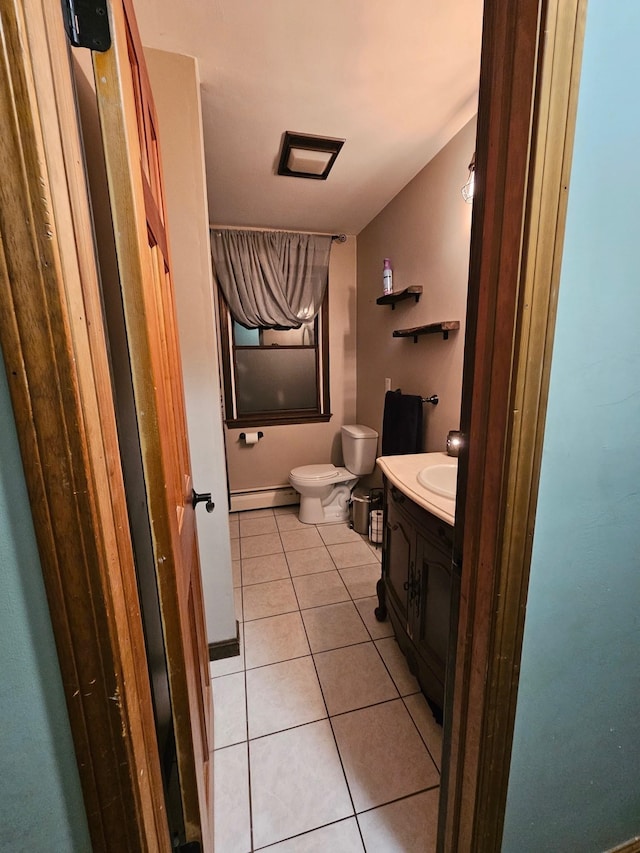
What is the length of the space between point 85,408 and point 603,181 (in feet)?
2.69

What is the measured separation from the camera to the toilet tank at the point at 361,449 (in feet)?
9.41

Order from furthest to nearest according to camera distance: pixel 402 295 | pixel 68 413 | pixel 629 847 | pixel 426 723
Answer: pixel 402 295
pixel 426 723
pixel 629 847
pixel 68 413

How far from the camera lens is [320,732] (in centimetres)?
131

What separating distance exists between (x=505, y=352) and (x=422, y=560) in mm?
964

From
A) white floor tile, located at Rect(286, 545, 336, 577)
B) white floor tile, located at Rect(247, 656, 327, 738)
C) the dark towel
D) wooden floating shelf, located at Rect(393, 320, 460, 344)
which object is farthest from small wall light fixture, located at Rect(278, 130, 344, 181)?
white floor tile, located at Rect(247, 656, 327, 738)

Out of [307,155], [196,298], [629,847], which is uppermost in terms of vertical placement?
[307,155]

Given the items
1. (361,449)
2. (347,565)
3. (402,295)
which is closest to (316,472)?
(361,449)

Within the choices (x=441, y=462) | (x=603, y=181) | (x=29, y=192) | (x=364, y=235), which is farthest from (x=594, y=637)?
(x=364, y=235)

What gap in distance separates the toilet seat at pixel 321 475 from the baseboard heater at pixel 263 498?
1.52ft

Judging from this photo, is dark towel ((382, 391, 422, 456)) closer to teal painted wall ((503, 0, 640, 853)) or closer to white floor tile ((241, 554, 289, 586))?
white floor tile ((241, 554, 289, 586))

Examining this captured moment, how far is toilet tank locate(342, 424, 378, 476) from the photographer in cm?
287

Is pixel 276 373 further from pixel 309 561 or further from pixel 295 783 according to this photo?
pixel 295 783

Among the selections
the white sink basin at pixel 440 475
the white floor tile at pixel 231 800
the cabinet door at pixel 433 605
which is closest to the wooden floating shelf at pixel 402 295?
the white sink basin at pixel 440 475

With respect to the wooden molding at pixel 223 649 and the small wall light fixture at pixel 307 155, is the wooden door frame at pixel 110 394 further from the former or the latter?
the small wall light fixture at pixel 307 155
